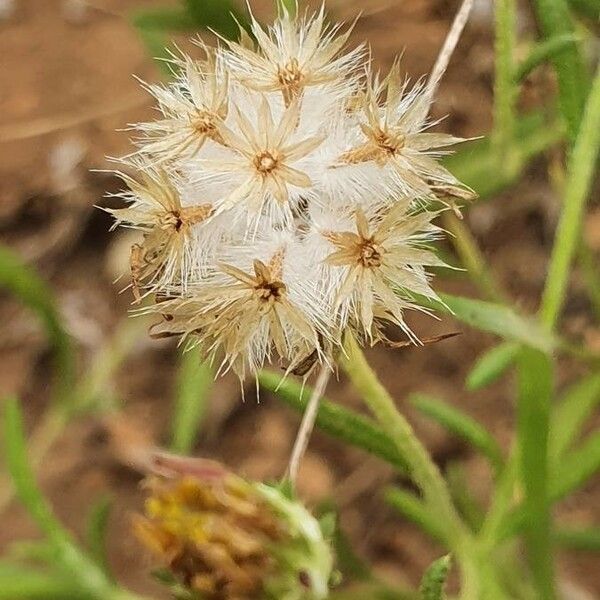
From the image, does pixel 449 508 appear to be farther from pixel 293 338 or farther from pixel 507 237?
pixel 507 237

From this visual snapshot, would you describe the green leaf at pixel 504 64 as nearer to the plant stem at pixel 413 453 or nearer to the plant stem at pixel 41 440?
the plant stem at pixel 413 453

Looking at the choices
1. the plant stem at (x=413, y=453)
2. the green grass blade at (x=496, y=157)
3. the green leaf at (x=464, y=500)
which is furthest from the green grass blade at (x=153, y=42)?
the green leaf at (x=464, y=500)

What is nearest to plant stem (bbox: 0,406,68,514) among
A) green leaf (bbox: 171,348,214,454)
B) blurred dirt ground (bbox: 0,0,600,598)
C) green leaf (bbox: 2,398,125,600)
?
blurred dirt ground (bbox: 0,0,600,598)

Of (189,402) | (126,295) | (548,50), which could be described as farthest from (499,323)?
(126,295)

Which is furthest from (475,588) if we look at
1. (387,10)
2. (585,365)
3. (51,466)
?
(387,10)

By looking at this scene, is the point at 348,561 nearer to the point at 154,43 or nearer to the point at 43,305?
the point at 43,305

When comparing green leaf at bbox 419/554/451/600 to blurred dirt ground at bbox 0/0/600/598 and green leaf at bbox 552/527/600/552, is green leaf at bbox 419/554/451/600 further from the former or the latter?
blurred dirt ground at bbox 0/0/600/598
